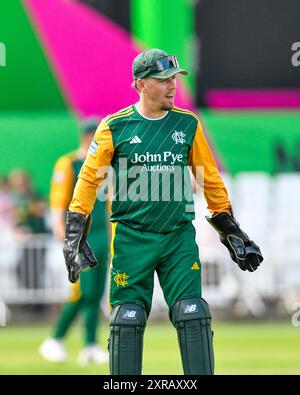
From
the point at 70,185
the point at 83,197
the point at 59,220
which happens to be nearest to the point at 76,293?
the point at 59,220

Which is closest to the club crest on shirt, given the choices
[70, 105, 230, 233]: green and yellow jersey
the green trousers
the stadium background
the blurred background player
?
[70, 105, 230, 233]: green and yellow jersey

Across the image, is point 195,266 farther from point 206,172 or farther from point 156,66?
point 156,66

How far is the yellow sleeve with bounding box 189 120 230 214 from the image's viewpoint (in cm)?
688

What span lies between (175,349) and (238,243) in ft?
15.3

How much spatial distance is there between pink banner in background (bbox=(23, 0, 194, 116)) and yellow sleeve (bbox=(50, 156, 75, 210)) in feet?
17.0

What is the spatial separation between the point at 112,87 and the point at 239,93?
157 centimetres

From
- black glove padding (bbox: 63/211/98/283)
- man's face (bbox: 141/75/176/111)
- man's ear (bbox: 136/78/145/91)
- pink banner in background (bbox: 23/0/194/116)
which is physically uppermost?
pink banner in background (bbox: 23/0/194/116)

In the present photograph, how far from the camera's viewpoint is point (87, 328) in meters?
10.4

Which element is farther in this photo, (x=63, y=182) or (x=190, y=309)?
(x=63, y=182)

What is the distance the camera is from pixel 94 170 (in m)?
6.79

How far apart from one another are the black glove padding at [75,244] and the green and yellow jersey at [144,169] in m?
0.05

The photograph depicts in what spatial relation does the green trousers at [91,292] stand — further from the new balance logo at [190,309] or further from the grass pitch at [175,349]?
the new balance logo at [190,309]

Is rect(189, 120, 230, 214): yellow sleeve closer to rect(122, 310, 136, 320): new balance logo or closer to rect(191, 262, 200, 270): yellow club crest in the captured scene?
rect(191, 262, 200, 270): yellow club crest

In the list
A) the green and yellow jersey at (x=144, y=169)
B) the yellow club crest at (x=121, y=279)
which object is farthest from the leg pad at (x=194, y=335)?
the green and yellow jersey at (x=144, y=169)
